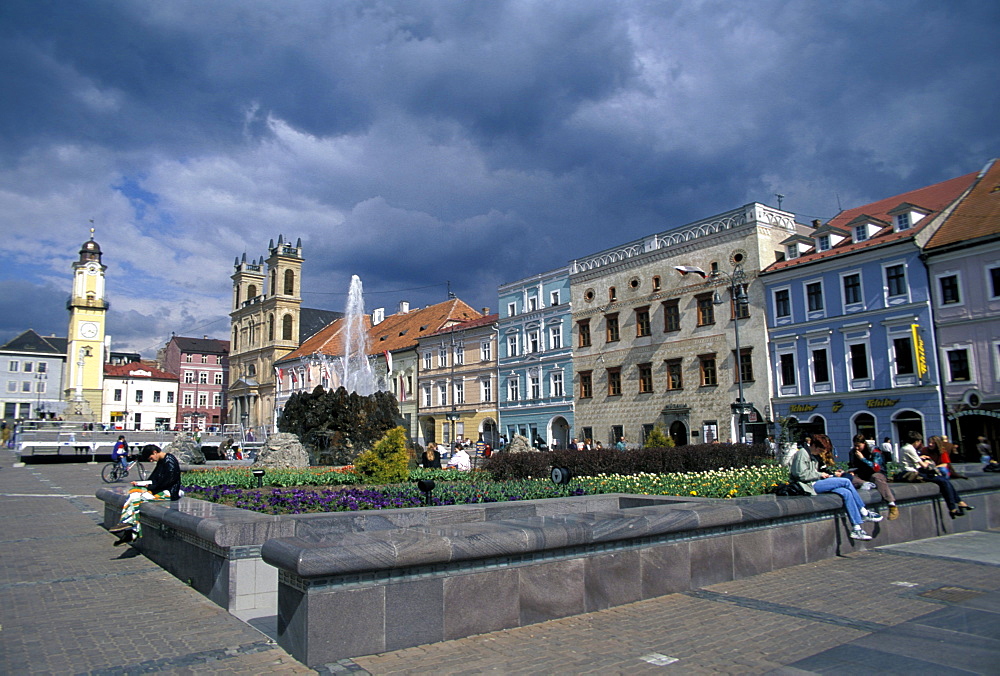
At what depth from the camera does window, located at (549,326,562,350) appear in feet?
157

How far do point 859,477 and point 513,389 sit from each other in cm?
3986

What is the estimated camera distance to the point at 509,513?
387 inches

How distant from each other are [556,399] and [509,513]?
124 ft

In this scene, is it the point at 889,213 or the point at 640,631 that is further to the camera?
the point at 889,213

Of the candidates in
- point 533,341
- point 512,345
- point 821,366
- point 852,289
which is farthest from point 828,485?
point 512,345

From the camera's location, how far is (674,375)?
40094 mm

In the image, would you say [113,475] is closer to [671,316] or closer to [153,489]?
[153,489]

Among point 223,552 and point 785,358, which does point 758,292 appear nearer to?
point 785,358

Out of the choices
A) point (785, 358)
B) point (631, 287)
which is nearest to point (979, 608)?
point (785, 358)

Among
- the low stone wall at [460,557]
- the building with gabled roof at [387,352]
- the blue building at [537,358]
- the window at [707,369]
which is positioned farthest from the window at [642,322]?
the low stone wall at [460,557]

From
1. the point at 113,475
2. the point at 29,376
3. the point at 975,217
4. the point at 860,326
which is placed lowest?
the point at 113,475

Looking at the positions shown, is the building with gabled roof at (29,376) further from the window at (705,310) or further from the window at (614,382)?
the window at (705,310)

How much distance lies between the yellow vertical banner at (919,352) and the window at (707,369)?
33.2ft

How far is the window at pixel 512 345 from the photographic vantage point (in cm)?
5084
